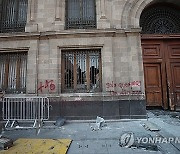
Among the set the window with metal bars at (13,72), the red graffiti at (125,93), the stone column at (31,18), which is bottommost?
the red graffiti at (125,93)

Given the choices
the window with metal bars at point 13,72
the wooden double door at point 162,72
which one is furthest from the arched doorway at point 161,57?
the window with metal bars at point 13,72

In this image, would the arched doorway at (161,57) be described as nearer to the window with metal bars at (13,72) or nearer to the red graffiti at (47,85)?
the red graffiti at (47,85)

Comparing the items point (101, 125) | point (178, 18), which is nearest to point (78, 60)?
point (101, 125)

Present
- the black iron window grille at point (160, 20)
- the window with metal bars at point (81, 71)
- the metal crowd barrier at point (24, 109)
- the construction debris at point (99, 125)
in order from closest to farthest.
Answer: the construction debris at point (99, 125) < the metal crowd barrier at point (24, 109) < the window with metal bars at point (81, 71) < the black iron window grille at point (160, 20)

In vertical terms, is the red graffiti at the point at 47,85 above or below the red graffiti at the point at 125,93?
above

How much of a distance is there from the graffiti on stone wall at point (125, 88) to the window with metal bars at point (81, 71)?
57 cm

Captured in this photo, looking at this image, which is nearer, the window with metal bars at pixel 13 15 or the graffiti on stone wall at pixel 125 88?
the graffiti on stone wall at pixel 125 88

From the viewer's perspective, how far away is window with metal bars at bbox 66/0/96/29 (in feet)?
30.1

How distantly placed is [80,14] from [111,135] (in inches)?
247

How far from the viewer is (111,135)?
5844mm

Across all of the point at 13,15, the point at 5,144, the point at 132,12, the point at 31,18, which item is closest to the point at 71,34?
the point at 31,18

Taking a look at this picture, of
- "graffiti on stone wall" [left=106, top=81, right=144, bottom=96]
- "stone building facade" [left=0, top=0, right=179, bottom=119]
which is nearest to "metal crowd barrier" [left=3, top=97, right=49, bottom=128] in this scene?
"stone building facade" [left=0, top=0, right=179, bottom=119]

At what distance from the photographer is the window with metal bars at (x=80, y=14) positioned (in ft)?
30.1

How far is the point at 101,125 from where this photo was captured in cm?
723
